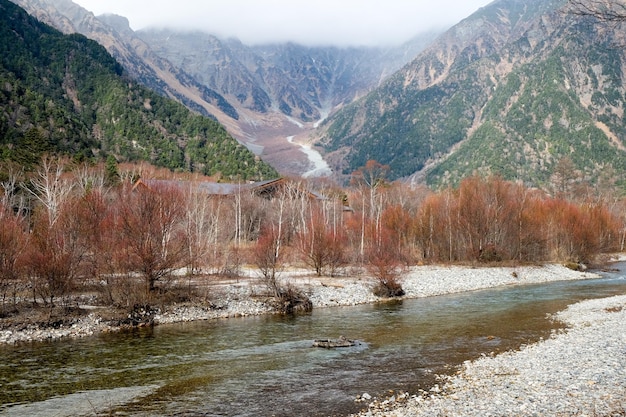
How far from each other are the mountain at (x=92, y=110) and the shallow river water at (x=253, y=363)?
6816 cm

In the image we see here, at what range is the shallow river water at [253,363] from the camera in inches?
559

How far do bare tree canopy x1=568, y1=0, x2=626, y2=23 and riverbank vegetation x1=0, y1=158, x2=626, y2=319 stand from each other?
969 inches

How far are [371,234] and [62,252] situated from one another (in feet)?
117

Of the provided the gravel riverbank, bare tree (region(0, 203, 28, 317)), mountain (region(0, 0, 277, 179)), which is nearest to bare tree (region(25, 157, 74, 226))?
bare tree (region(0, 203, 28, 317))

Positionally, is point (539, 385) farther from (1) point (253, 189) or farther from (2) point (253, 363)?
(1) point (253, 189)

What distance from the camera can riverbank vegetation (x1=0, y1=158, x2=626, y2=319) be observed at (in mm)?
27547

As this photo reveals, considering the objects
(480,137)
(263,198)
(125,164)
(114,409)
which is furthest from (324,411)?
(480,137)

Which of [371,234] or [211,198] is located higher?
[211,198]

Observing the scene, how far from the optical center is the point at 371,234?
55875 mm

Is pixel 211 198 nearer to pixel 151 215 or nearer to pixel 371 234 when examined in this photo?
pixel 371 234

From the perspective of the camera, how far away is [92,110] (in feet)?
389

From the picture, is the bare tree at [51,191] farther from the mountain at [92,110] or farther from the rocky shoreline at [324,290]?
the mountain at [92,110]

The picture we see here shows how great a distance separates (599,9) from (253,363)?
1575cm

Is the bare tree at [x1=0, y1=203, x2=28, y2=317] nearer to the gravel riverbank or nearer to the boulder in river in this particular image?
the boulder in river
